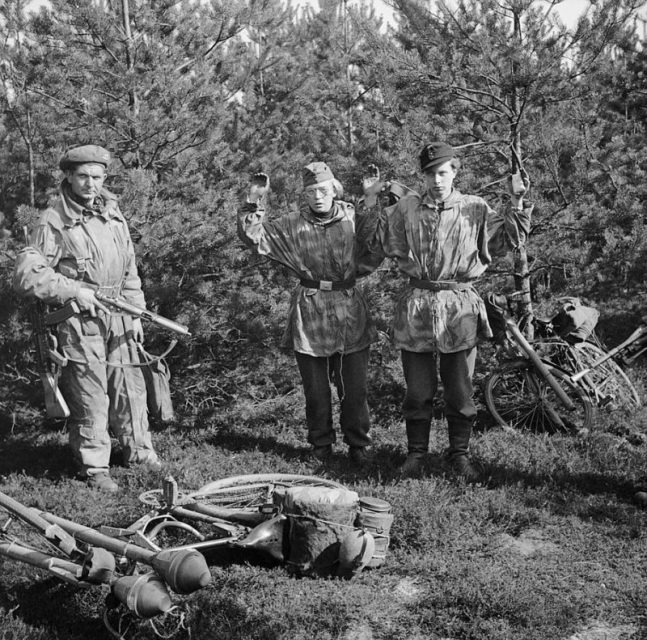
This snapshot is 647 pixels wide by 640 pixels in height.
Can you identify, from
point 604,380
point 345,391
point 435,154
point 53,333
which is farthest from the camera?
point 604,380

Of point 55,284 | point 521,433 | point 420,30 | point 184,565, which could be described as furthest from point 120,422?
point 420,30

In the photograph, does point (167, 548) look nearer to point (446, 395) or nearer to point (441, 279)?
point (446, 395)

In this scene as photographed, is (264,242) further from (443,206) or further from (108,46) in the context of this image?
(108,46)

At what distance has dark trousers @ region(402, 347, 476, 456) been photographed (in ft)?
18.4

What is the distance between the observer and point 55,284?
530 cm

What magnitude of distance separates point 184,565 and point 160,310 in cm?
385

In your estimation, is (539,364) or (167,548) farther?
(539,364)

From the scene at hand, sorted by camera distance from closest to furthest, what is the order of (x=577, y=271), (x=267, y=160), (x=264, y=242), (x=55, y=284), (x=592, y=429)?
(x=55, y=284)
(x=264, y=242)
(x=592, y=429)
(x=577, y=271)
(x=267, y=160)

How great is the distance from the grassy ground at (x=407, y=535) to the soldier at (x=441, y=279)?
349mm

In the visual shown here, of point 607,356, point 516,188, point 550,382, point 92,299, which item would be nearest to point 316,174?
point 516,188

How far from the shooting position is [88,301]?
5426 mm

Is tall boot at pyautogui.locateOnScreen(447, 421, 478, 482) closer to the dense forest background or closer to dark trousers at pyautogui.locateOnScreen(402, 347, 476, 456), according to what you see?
dark trousers at pyautogui.locateOnScreen(402, 347, 476, 456)

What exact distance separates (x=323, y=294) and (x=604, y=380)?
2.48 metres

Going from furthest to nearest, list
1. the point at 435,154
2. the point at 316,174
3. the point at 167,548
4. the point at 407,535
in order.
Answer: the point at 316,174 → the point at 435,154 → the point at 407,535 → the point at 167,548
